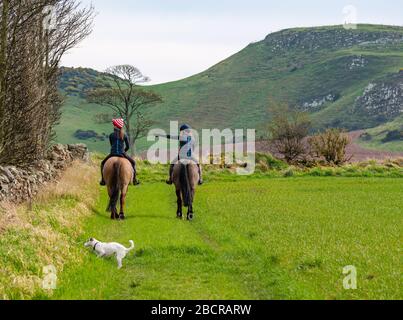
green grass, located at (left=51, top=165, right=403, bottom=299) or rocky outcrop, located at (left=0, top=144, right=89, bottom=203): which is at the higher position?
rocky outcrop, located at (left=0, top=144, right=89, bottom=203)

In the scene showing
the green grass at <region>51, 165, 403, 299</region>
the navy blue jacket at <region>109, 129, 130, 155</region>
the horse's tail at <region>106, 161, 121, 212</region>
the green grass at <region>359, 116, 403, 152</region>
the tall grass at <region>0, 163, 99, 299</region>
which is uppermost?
the green grass at <region>359, 116, 403, 152</region>

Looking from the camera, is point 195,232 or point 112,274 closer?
point 112,274

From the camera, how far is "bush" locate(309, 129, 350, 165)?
50.2m

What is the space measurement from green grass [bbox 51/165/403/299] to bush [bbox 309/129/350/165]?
81.9 feet

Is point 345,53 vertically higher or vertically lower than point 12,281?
higher

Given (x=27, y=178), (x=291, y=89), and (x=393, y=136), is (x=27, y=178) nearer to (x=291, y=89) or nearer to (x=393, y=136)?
(x=393, y=136)

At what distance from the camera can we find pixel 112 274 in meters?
11.5

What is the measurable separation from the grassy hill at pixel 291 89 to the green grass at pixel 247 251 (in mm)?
91880

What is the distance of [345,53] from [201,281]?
172 metres

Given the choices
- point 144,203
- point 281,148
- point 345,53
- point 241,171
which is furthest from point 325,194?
point 345,53

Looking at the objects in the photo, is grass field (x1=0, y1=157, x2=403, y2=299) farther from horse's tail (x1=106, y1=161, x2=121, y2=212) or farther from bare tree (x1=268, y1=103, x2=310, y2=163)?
bare tree (x1=268, y1=103, x2=310, y2=163)

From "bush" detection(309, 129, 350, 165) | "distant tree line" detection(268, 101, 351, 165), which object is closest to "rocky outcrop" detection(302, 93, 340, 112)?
"distant tree line" detection(268, 101, 351, 165)

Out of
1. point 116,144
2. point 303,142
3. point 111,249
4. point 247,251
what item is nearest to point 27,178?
point 116,144
